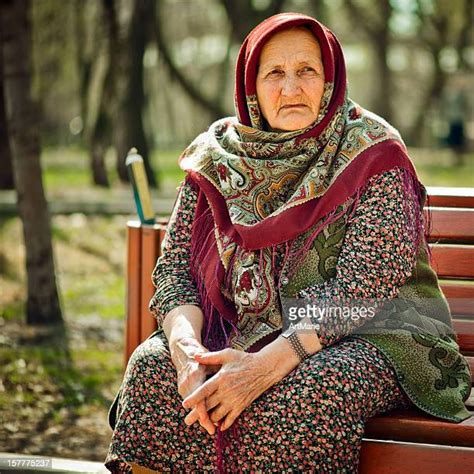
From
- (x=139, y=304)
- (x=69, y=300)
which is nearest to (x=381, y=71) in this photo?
(x=69, y=300)

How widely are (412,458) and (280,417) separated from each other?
1.18ft

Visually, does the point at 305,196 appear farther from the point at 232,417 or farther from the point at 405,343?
the point at 232,417

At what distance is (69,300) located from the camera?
261 inches

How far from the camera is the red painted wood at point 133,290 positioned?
3.35 meters

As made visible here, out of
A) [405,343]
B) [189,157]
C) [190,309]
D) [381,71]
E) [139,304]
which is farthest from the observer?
[381,71]

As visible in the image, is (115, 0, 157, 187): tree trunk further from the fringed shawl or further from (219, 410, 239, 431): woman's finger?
(219, 410, 239, 431): woman's finger

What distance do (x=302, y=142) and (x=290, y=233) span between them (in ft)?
0.95

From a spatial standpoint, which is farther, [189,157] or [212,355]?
[189,157]

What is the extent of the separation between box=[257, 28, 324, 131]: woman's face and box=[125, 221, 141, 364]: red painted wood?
2.36 ft

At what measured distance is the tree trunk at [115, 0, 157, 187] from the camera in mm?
10070

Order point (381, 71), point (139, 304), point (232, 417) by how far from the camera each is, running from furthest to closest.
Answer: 1. point (381, 71)
2. point (139, 304)
3. point (232, 417)

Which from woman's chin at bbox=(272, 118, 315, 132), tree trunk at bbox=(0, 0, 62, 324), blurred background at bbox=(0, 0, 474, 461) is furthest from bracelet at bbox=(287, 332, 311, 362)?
tree trunk at bbox=(0, 0, 62, 324)

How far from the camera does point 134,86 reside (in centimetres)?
1033

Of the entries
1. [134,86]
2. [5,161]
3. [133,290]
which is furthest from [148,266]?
[134,86]
